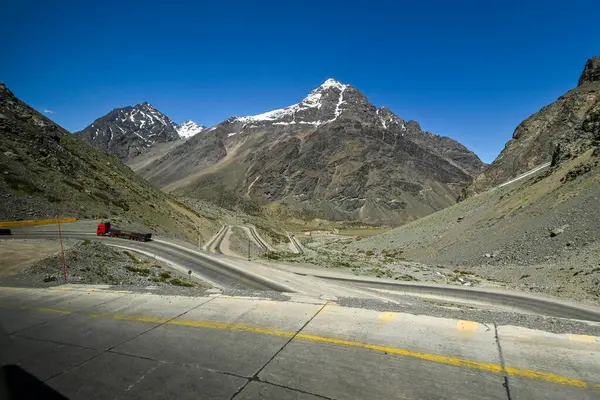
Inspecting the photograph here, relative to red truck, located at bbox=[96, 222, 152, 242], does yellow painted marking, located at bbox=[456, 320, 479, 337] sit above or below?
above

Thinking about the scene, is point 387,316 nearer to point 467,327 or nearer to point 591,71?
point 467,327

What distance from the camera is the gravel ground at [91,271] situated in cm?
1572

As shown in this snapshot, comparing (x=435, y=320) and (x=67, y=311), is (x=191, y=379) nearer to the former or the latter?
(x=435, y=320)

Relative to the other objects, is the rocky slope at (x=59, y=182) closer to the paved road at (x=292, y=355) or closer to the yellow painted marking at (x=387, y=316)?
the paved road at (x=292, y=355)

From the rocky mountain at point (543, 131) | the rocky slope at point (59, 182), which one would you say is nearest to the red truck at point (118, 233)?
the rocky slope at point (59, 182)

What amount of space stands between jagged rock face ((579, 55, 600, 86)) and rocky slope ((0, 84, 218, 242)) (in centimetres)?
14339

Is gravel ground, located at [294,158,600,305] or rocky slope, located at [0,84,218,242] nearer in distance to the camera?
gravel ground, located at [294,158,600,305]

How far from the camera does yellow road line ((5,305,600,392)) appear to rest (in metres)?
5.63

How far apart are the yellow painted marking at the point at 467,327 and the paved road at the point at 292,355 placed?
0.06 meters

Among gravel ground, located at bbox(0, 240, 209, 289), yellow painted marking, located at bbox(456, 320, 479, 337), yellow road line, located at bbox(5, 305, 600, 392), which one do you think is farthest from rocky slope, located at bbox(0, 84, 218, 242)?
yellow painted marking, located at bbox(456, 320, 479, 337)

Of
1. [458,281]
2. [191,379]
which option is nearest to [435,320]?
[191,379]

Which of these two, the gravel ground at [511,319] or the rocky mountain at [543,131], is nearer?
the gravel ground at [511,319]

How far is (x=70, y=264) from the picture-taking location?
19047mm

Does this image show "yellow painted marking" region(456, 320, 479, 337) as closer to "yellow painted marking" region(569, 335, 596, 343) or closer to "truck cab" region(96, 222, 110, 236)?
"yellow painted marking" region(569, 335, 596, 343)
